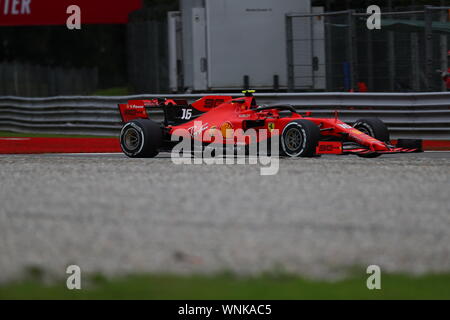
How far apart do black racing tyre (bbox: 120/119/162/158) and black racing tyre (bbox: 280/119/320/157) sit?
161cm

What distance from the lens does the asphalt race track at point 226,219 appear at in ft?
18.4

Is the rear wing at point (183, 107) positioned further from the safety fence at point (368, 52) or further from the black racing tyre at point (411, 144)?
the safety fence at point (368, 52)

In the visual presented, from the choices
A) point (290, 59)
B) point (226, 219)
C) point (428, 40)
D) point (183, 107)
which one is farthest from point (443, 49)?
point (226, 219)

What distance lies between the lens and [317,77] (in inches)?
688

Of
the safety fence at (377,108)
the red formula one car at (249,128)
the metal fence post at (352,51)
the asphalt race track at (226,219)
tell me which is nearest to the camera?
the asphalt race track at (226,219)

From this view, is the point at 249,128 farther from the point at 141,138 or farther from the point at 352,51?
the point at 352,51

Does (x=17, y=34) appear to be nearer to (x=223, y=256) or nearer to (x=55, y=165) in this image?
(x=55, y=165)

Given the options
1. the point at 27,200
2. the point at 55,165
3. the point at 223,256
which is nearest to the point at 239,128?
the point at 55,165

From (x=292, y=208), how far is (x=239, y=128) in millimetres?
5159

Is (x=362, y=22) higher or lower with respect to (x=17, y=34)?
lower

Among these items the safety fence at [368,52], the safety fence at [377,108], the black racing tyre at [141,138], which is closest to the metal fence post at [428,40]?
the safety fence at [368,52]

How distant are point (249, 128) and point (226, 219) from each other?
5698 mm

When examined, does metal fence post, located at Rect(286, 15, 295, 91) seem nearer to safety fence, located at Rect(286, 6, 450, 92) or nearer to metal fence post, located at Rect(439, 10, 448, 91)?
safety fence, located at Rect(286, 6, 450, 92)

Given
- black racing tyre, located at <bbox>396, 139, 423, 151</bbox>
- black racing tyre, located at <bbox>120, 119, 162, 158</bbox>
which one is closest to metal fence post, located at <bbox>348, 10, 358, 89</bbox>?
black racing tyre, located at <bbox>396, 139, 423, 151</bbox>
